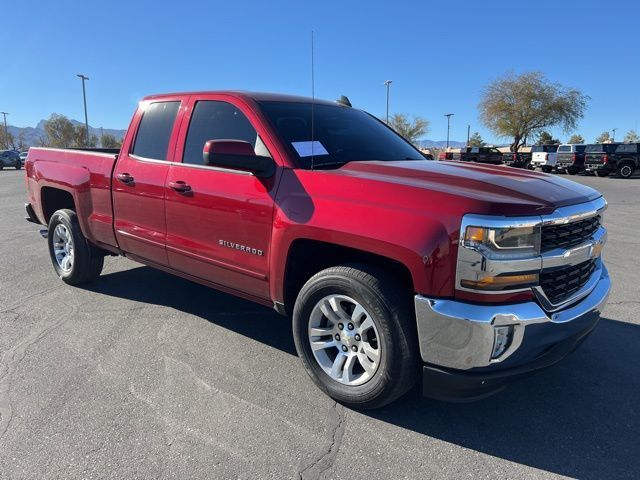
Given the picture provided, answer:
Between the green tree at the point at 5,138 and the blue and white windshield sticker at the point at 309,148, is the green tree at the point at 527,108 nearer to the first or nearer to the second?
the blue and white windshield sticker at the point at 309,148

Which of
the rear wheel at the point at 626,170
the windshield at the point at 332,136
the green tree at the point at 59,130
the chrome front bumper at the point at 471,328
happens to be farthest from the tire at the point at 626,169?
the green tree at the point at 59,130

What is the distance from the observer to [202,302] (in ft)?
15.5

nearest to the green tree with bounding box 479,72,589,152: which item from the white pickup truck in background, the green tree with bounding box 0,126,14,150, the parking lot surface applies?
the white pickup truck in background

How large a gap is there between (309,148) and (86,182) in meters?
2.56

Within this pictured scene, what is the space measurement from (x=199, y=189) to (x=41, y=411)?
1738 millimetres

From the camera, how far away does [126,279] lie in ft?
18.1

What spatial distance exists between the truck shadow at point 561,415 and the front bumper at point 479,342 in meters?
0.36

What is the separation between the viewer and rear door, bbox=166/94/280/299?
321 cm

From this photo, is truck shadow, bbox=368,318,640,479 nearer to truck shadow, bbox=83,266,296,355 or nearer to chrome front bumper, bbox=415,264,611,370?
chrome front bumper, bbox=415,264,611,370

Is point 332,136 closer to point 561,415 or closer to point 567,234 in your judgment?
point 567,234

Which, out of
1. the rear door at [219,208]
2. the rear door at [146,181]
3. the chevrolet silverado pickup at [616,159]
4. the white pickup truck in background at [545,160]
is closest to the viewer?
the rear door at [219,208]

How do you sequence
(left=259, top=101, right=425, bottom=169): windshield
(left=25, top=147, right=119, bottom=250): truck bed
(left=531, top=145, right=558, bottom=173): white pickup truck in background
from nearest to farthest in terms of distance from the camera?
(left=259, top=101, right=425, bottom=169): windshield, (left=25, top=147, right=119, bottom=250): truck bed, (left=531, top=145, right=558, bottom=173): white pickup truck in background

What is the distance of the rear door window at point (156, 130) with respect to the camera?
4004mm

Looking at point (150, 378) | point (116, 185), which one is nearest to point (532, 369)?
point (150, 378)
